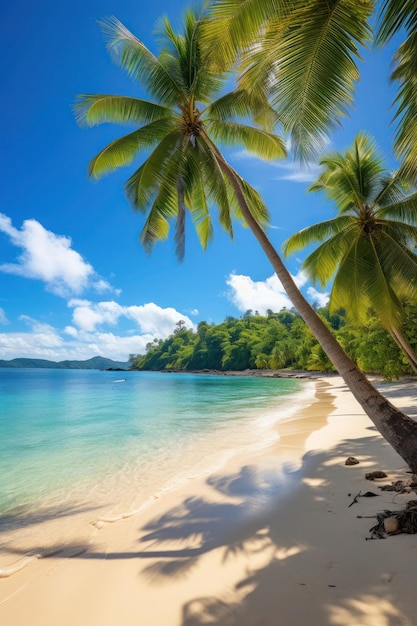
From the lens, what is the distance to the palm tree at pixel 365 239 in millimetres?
8883

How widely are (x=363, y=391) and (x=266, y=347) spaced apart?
76.6 meters

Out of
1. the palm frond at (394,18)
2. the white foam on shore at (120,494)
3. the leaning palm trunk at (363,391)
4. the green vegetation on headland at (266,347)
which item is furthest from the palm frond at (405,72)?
the green vegetation on headland at (266,347)

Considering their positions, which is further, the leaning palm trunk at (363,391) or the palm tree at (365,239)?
the palm tree at (365,239)

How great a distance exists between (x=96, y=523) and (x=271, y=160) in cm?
852

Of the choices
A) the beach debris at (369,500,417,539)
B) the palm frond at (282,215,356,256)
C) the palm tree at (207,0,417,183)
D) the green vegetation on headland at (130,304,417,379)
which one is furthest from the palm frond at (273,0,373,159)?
the green vegetation on headland at (130,304,417,379)

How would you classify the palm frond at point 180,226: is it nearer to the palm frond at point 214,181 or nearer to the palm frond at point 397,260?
the palm frond at point 214,181

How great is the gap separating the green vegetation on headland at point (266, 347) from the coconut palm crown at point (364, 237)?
12305mm

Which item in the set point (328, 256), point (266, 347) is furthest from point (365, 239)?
point (266, 347)

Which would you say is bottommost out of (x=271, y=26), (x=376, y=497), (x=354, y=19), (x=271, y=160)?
(x=376, y=497)

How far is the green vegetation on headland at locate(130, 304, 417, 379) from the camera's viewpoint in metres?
22.6

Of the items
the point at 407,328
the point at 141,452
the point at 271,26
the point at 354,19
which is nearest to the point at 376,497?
the point at 354,19

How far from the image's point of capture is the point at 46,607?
9.26 ft

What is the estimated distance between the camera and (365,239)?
968 cm

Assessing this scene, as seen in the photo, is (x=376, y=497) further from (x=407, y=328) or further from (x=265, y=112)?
(x=407, y=328)
